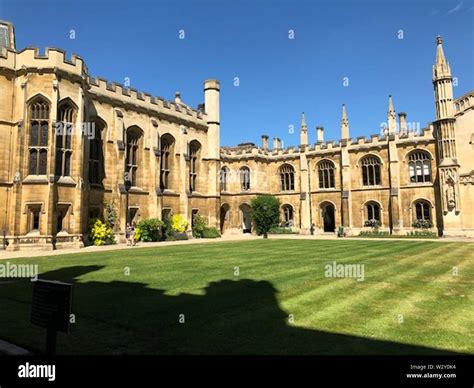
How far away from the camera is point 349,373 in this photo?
11.2 ft

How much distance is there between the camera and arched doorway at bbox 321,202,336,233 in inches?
1463

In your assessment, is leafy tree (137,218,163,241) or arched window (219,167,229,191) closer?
leafy tree (137,218,163,241)

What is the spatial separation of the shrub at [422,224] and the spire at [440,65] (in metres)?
12.1

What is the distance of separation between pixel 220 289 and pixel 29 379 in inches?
173

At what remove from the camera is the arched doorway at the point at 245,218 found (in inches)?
1515

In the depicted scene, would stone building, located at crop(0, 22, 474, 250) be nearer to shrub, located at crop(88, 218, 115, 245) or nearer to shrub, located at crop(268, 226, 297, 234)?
shrub, located at crop(88, 218, 115, 245)

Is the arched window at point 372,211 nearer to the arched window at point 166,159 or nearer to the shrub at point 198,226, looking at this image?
the shrub at point 198,226

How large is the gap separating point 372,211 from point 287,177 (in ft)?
33.5

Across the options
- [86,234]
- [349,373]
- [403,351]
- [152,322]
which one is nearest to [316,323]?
[403,351]

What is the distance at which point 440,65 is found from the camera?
2892 cm

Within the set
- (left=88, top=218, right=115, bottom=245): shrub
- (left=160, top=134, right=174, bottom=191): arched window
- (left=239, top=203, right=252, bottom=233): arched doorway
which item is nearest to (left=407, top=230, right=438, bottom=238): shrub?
(left=239, top=203, right=252, bottom=233): arched doorway

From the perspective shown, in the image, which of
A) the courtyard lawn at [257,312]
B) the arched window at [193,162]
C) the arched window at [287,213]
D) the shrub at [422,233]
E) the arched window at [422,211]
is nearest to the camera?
the courtyard lawn at [257,312]

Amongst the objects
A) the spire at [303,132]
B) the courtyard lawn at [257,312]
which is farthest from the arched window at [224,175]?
the courtyard lawn at [257,312]

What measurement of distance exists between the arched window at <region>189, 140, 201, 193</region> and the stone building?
4.9 inches
